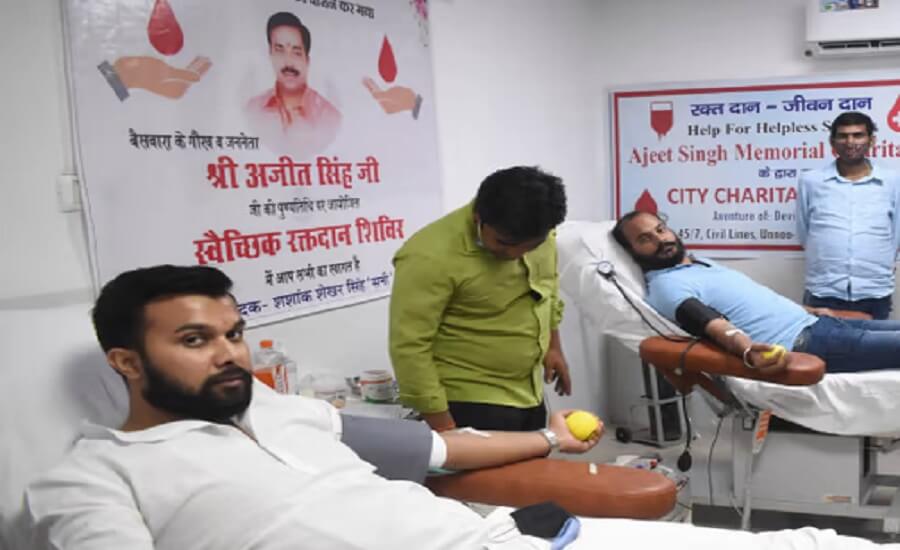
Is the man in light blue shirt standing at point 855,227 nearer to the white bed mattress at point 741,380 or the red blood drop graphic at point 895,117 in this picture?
the red blood drop graphic at point 895,117

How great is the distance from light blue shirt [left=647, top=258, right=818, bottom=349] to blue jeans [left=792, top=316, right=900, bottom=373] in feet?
0.18

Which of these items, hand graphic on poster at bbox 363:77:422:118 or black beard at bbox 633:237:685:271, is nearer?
hand graphic on poster at bbox 363:77:422:118

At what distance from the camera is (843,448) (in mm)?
2668

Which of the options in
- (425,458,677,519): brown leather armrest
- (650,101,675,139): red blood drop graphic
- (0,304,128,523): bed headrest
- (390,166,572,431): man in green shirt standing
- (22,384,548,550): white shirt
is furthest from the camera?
(650,101,675,139): red blood drop graphic

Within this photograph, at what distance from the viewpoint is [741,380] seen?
2.62m

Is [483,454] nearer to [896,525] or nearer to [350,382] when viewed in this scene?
[350,382]

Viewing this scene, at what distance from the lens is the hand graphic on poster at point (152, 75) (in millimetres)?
1813

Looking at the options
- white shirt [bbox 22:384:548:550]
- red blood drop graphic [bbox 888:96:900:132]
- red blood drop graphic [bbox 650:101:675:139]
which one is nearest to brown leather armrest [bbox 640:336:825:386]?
white shirt [bbox 22:384:548:550]

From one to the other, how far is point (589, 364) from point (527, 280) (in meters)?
2.14

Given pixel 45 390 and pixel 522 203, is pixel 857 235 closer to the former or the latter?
pixel 522 203

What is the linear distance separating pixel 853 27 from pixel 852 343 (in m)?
1.71

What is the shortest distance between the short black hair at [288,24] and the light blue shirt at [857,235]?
2.53m

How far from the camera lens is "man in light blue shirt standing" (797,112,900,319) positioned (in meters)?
3.65

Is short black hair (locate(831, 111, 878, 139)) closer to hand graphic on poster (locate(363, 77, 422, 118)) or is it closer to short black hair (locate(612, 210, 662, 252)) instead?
short black hair (locate(612, 210, 662, 252))
